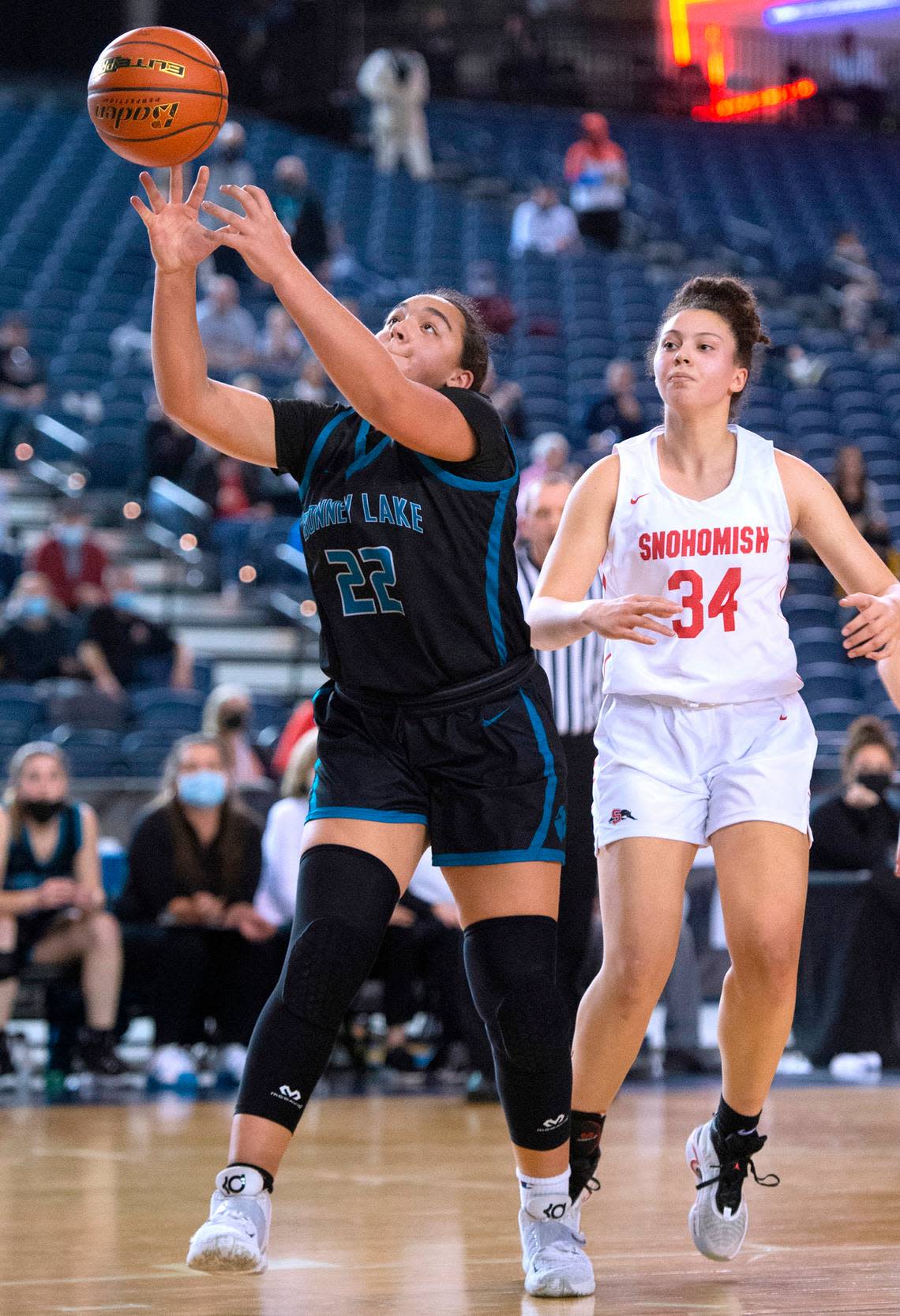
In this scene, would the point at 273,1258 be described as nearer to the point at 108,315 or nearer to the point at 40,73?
the point at 108,315

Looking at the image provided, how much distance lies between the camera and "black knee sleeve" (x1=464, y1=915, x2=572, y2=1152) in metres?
3.41

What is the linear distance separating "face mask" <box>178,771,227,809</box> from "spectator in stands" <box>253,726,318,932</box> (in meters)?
0.25

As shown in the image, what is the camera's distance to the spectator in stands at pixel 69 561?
1145 cm

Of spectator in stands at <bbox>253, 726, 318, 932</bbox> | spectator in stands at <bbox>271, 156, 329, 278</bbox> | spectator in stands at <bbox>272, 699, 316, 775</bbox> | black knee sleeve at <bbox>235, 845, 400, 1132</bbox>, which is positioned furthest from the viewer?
spectator in stands at <bbox>271, 156, 329, 278</bbox>

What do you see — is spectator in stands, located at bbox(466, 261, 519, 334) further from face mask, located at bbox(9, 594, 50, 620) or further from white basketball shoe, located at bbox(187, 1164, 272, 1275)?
white basketball shoe, located at bbox(187, 1164, 272, 1275)

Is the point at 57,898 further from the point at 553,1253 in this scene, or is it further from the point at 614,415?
the point at 614,415

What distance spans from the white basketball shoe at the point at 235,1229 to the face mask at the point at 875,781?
576 cm

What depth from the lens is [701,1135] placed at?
3.83m

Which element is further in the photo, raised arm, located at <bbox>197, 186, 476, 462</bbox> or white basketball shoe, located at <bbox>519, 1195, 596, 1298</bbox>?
white basketball shoe, located at <bbox>519, 1195, 596, 1298</bbox>

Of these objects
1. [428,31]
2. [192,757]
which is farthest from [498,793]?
[428,31]

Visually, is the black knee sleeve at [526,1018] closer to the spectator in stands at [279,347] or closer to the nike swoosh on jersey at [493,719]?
the nike swoosh on jersey at [493,719]

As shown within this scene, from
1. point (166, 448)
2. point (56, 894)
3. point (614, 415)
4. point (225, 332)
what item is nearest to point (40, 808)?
point (56, 894)

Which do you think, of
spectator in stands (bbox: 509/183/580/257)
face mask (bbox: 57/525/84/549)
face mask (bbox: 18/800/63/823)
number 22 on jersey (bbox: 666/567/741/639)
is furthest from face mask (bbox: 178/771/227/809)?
spectator in stands (bbox: 509/183/580/257)

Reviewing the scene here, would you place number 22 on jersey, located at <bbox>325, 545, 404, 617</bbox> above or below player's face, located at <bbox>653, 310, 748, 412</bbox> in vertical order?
below
